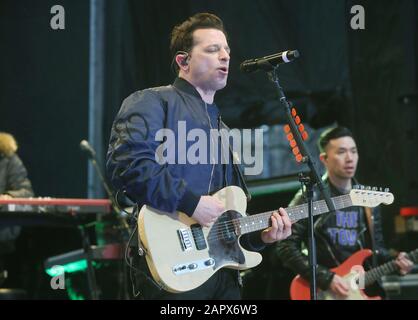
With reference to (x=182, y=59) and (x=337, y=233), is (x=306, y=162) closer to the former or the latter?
(x=182, y=59)

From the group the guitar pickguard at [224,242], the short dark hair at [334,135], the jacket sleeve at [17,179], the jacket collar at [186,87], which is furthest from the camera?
the jacket sleeve at [17,179]

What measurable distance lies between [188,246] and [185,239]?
35 millimetres

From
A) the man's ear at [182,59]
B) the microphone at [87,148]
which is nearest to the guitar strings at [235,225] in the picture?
the man's ear at [182,59]

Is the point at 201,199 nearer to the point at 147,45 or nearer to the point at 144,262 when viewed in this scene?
the point at 144,262

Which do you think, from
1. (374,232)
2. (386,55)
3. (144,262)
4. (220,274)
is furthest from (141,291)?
(386,55)

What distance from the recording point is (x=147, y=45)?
5.57 meters

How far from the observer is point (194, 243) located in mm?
2949

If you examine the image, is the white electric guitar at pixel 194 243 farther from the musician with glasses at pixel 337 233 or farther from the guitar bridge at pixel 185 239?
the musician with glasses at pixel 337 233

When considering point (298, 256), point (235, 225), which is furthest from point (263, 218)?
point (298, 256)

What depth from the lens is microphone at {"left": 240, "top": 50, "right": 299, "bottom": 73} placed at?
3.05m

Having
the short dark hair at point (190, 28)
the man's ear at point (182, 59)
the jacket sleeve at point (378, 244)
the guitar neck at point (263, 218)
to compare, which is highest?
the short dark hair at point (190, 28)

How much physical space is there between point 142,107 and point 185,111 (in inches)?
9.5

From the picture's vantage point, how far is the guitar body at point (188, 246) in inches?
111

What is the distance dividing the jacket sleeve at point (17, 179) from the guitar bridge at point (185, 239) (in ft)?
9.13
